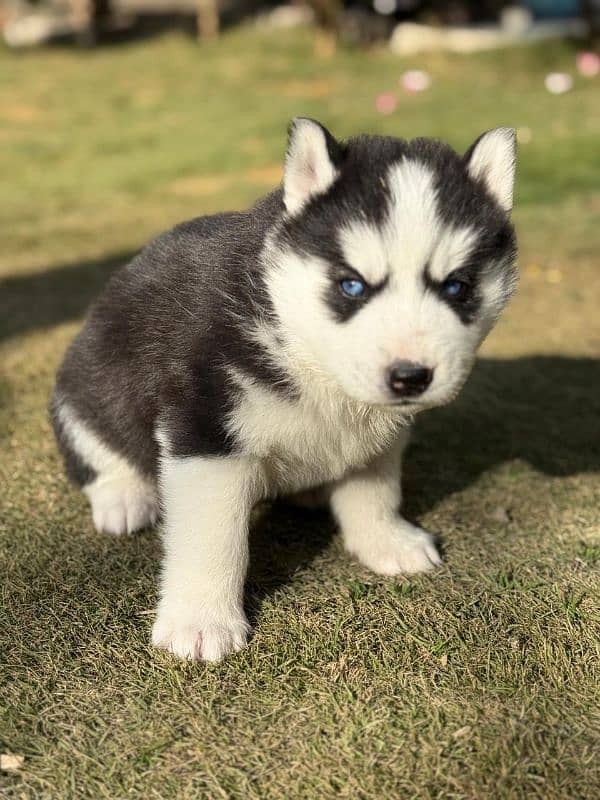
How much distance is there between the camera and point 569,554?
12.6 feet

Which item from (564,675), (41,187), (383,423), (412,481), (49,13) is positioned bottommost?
(49,13)

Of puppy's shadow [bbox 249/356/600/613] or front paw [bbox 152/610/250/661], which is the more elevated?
front paw [bbox 152/610/250/661]

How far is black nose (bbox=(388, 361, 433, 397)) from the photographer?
8.66 ft

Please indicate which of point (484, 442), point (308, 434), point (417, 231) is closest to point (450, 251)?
point (417, 231)

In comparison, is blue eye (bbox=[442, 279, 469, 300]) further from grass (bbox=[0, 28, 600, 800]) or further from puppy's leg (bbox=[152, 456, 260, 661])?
grass (bbox=[0, 28, 600, 800])

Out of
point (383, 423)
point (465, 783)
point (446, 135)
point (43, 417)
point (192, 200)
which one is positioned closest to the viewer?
point (465, 783)

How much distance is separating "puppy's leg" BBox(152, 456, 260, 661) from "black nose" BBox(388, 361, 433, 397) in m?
0.67

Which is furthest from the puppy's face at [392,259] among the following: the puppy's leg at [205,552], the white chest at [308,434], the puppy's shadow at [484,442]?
the puppy's shadow at [484,442]

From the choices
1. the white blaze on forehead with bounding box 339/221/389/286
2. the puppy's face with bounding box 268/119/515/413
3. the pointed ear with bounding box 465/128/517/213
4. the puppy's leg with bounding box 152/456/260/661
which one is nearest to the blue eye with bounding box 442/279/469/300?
the puppy's face with bounding box 268/119/515/413

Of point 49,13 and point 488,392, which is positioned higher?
point 488,392

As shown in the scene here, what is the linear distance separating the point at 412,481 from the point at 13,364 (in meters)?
2.89

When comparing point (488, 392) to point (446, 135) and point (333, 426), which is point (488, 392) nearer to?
point (333, 426)

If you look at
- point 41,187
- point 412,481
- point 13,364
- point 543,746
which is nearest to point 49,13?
point 41,187

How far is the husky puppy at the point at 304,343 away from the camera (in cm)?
271
